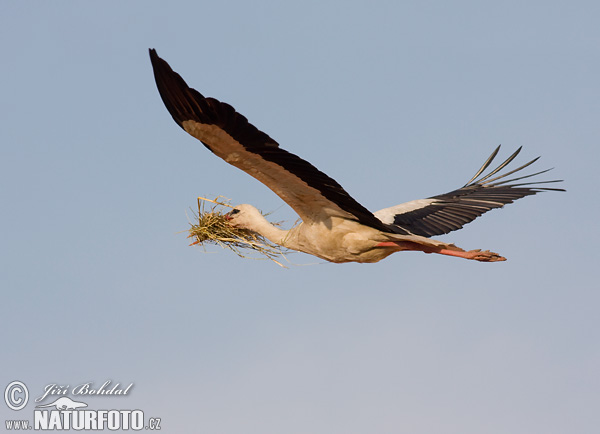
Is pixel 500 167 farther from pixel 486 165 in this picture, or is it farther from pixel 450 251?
pixel 450 251

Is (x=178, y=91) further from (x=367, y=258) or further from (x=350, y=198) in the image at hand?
(x=367, y=258)

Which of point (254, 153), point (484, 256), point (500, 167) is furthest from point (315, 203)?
point (500, 167)

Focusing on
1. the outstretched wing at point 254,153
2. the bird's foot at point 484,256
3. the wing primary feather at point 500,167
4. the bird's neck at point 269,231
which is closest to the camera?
the outstretched wing at point 254,153

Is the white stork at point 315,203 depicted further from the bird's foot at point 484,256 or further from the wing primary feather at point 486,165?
the wing primary feather at point 486,165

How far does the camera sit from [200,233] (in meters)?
8.66

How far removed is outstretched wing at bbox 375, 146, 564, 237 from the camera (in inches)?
Answer: 360

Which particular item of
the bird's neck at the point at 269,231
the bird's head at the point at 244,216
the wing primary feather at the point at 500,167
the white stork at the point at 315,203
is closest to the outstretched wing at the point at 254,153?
the white stork at the point at 315,203

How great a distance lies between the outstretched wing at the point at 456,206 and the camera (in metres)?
9.16

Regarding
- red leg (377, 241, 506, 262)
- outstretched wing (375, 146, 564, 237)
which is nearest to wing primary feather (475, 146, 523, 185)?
outstretched wing (375, 146, 564, 237)

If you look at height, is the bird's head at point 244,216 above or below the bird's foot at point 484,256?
above

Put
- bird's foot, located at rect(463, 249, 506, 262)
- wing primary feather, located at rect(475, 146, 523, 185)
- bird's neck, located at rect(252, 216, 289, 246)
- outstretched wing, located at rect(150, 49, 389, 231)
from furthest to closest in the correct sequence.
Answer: wing primary feather, located at rect(475, 146, 523, 185), bird's neck, located at rect(252, 216, 289, 246), bird's foot, located at rect(463, 249, 506, 262), outstretched wing, located at rect(150, 49, 389, 231)

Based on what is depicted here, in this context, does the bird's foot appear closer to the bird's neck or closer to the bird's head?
the bird's neck

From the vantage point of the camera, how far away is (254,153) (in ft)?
22.1

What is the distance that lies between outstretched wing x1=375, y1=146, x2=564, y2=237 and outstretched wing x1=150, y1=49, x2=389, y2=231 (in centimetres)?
120
